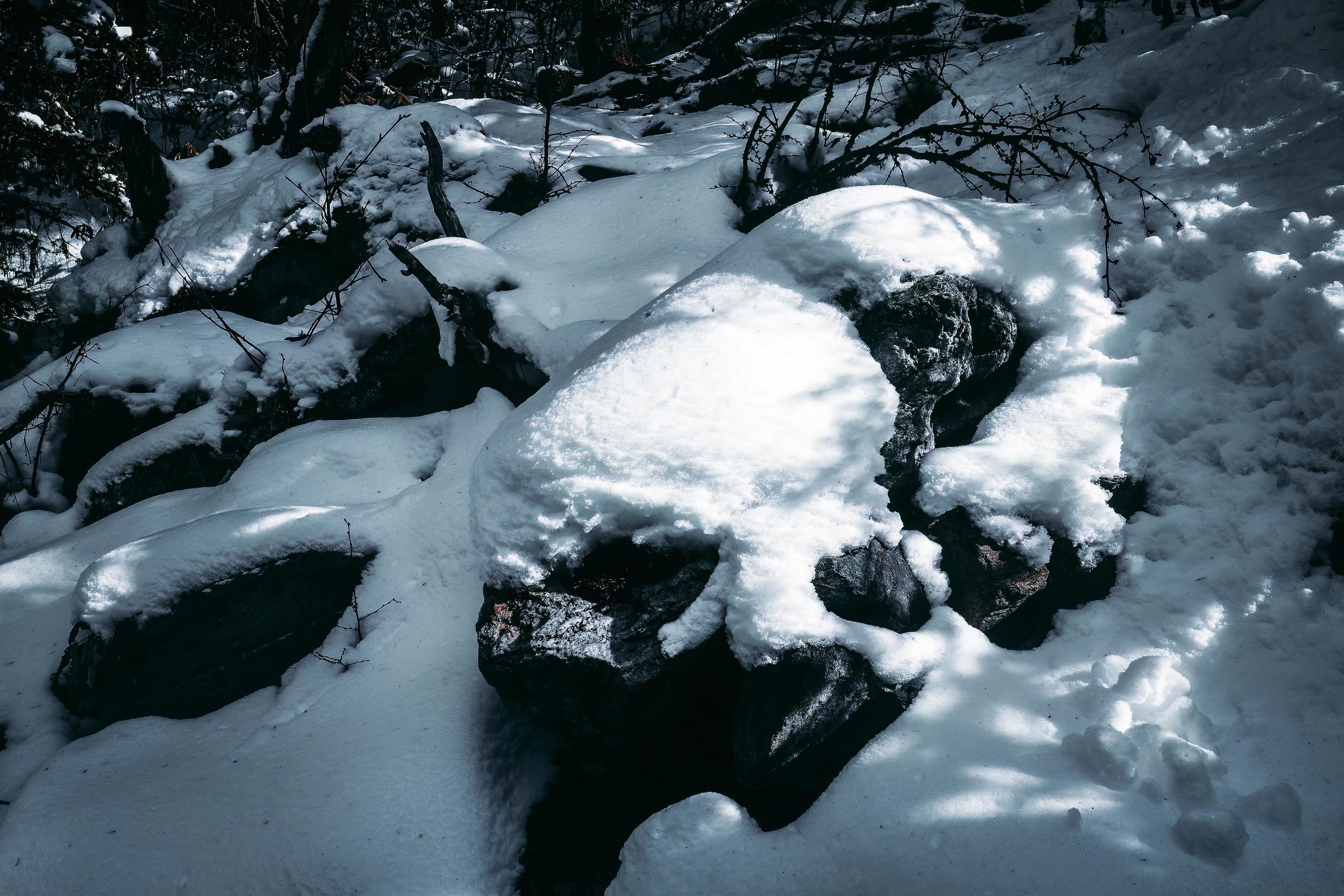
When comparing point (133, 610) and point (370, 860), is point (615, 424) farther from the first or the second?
point (133, 610)

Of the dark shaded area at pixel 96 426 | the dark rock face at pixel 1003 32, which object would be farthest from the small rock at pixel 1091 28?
the dark shaded area at pixel 96 426

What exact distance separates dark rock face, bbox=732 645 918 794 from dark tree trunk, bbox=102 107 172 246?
7.03m

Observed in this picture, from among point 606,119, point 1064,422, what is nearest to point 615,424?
point 1064,422

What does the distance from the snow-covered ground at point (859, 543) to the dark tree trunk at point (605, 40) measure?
264 inches

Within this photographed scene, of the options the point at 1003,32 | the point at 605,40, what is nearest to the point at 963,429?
the point at 1003,32

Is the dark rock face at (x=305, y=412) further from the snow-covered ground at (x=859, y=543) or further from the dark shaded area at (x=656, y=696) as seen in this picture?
the dark shaded area at (x=656, y=696)

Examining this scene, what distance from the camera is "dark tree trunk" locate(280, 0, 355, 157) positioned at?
5742 millimetres

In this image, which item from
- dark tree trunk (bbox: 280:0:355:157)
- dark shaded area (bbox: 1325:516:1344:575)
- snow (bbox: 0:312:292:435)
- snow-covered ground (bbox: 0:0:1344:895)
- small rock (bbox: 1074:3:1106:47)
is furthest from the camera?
dark tree trunk (bbox: 280:0:355:157)

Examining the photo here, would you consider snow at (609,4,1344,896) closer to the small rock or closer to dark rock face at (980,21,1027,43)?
the small rock

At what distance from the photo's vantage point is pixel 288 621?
3080 mm

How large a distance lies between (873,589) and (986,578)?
52cm

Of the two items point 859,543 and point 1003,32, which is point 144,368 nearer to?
point 859,543

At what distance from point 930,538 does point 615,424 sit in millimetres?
1395

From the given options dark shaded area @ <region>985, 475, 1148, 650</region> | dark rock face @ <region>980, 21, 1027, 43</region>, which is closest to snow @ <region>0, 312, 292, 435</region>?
dark shaded area @ <region>985, 475, 1148, 650</region>
